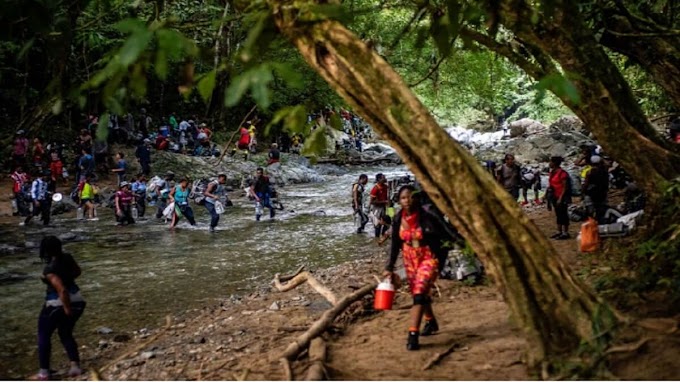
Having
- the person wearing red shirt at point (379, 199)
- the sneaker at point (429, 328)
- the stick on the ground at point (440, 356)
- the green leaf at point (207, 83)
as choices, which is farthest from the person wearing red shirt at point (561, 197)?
the green leaf at point (207, 83)

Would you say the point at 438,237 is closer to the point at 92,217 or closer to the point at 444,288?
the point at 444,288

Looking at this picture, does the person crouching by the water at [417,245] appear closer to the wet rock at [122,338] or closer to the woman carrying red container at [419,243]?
the woman carrying red container at [419,243]

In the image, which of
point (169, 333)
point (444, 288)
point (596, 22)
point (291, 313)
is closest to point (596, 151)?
point (596, 22)

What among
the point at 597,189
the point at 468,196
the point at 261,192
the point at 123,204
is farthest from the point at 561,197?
the point at 123,204

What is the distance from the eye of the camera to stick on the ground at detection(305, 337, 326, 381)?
4629 mm

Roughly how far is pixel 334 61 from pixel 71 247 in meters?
11.8

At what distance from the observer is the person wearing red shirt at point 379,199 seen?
1339cm

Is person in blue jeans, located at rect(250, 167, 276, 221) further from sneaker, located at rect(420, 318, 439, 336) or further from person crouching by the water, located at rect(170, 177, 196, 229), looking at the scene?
sneaker, located at rect(420, 318, 439, 336)

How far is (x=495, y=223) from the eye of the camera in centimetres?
393

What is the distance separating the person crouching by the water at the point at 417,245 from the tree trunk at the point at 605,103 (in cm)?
238

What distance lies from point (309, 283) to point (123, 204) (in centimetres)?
1021

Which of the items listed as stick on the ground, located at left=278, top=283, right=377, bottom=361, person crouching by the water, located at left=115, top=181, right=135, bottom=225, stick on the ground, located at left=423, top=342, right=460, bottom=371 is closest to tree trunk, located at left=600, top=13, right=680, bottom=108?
stick on the ground, located at left=278, top=283, right=377, bottom=361

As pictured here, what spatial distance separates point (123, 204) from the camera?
1656 centimetres

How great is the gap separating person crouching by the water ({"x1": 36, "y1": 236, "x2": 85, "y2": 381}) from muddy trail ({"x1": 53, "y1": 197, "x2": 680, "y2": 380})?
0.44 meters
